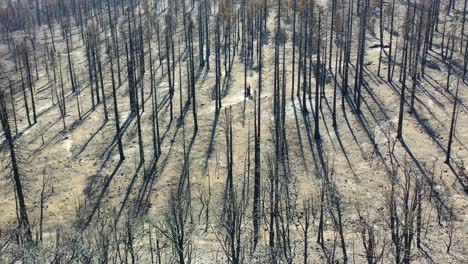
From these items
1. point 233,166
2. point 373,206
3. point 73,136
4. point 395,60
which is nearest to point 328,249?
point 373,206

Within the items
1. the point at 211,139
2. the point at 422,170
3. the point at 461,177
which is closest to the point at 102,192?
the point at 211,139

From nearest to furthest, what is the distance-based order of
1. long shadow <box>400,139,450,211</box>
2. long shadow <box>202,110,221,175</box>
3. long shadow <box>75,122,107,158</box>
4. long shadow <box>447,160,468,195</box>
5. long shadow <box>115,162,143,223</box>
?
long shadow <box>400,139,450,211</box>
long shadow <box>447,160,468,195</box>
long shadow <box>115,162,143,223</box>
long shadow <box>202,110,221,175</box>
long shadow <box>75,122,107,158</box>

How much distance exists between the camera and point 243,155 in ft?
173

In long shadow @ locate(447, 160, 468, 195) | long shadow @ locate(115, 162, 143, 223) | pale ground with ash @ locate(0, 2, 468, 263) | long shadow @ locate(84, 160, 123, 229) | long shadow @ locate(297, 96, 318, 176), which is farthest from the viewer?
long shadow @ locate(297, 96, 318, 176)

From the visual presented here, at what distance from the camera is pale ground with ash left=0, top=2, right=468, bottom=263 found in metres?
41.5

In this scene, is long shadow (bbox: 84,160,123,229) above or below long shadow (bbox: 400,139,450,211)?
below

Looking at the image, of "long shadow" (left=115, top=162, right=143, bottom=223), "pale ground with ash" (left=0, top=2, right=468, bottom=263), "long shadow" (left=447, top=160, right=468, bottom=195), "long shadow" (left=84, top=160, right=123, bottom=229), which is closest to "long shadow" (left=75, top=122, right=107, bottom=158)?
"pale ground with ash" (left=0, top=2, right=468, bottom=263)

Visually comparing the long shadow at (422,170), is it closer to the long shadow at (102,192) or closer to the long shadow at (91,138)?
the long shadow at (102,192)

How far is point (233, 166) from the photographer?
167 feet

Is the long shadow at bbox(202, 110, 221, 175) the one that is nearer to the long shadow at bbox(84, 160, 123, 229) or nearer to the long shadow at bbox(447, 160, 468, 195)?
the long shadow at bbox(84, 160, 123, 229)

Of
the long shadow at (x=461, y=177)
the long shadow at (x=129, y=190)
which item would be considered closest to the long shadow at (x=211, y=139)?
the long shadow at (x=129, y=190)

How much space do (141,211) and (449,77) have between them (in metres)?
47.5

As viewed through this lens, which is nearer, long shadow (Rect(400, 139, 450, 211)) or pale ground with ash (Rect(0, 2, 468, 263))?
long shadow (Rect(400, 139, 450, 211))

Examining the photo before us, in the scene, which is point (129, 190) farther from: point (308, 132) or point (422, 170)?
point (422, 170)
